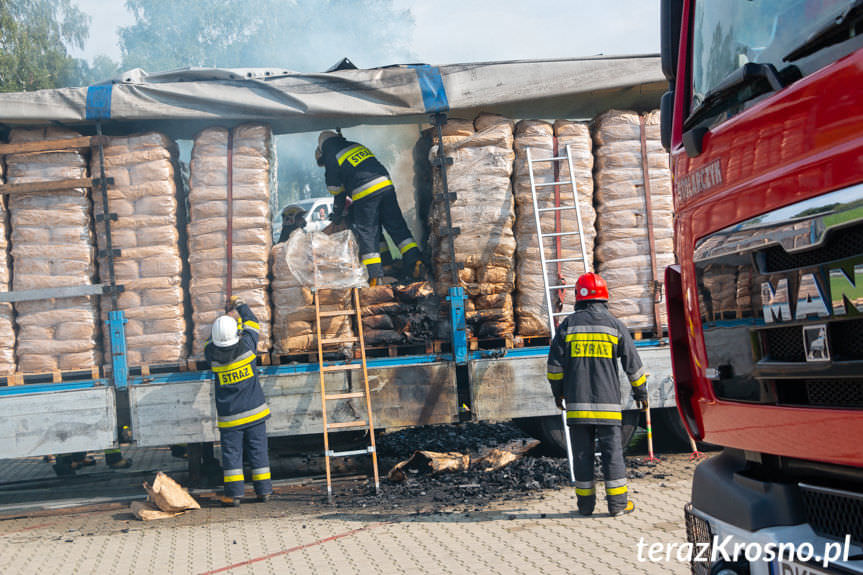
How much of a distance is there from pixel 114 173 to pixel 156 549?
3.42 m

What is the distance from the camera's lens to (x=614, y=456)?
573 cm

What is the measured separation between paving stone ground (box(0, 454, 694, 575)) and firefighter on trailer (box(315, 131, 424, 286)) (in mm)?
2476

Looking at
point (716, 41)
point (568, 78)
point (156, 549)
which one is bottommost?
point (156, 549)

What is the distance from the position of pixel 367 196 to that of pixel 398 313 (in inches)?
49.6

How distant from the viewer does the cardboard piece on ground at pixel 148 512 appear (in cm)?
664

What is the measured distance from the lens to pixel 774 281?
82.7 inches

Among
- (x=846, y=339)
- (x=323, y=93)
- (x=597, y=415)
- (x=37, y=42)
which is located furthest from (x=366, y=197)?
(x=37, y=42)

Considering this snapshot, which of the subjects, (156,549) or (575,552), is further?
(156,549)

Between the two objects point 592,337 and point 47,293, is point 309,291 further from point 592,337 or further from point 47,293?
point 592,337

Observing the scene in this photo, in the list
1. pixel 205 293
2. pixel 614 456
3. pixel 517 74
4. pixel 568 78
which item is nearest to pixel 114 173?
pixel 205 293

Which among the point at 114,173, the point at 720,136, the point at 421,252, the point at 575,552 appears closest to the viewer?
the point at 720,136

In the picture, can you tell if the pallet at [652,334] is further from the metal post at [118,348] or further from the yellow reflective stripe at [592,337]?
the metal post at [118,348]

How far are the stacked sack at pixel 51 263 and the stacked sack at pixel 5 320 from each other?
0.06 metres

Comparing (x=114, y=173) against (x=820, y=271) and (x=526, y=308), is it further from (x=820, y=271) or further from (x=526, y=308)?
(x=820, y=271)
